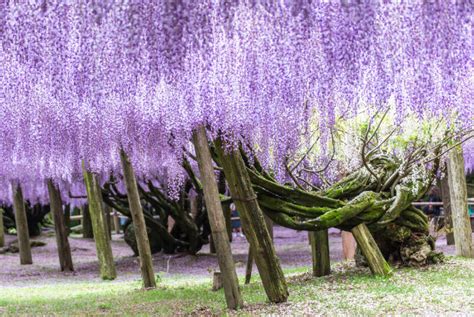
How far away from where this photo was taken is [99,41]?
204 inches

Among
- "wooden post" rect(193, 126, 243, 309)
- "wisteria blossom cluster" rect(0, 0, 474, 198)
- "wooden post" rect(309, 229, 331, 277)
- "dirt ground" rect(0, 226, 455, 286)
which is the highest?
"wisteria blossom cluster" rect(0, 0, 474, 198)

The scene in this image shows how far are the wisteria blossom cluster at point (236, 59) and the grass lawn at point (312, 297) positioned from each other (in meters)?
1.53

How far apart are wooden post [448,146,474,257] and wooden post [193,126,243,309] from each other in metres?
4.81

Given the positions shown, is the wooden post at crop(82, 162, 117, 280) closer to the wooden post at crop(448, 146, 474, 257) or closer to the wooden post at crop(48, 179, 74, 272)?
the wooden post at crop(48, 179, 74, 272)

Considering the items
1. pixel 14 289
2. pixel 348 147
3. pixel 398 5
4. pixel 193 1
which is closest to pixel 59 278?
pixel 14 289

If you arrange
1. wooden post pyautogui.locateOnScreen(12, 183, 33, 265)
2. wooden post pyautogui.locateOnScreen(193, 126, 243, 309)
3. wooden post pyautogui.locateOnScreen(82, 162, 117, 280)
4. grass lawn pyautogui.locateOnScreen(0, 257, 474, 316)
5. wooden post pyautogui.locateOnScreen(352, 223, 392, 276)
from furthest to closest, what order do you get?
wooden post pyautogui.locateOnScreen(12, 183, 33, 265) < wooden post pyautogui.locateOnScreen(82, 162, 117, 280) < wooden post pyautogui.locateOnScreen(352, 223, 392, 276) < wooden post pyautogui.locateOnScreen(193, 126, 243, 309) < grass lawn pyautogui.locateOnScreen(0, 257, 474, 316)

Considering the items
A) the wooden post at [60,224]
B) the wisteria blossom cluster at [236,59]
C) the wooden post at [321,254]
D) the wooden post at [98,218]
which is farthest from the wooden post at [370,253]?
the wooden post at [60,224]

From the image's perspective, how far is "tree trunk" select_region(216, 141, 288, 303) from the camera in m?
5.83

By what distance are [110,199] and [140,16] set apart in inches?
337

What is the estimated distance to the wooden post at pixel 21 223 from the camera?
13.0 metres

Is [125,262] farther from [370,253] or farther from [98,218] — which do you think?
[370,253]

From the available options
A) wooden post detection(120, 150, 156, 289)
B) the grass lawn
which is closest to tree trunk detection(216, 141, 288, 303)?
the grass lawn

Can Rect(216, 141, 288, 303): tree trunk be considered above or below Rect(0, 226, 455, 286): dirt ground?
above

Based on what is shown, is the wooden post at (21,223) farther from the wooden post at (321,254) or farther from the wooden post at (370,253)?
the wooden post at (370,253)
